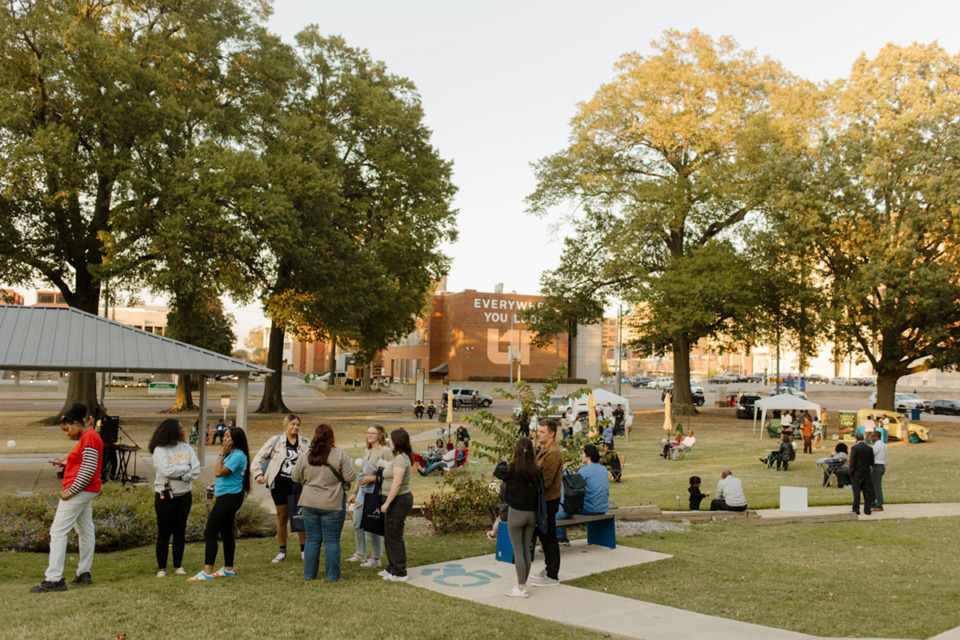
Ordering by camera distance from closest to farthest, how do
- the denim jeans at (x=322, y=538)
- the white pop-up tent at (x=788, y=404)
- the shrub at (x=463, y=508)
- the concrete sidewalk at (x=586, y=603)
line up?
the concrete sidewalk at (x=586, y=603)
the denim jeans at (x=322, y=538)
the shrub at (x=463, y=508)
the white pop-up tent at (x=788, y=404)

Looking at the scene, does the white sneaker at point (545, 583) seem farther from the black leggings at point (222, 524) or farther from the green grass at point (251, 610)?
the black leggings at point (222, 524)

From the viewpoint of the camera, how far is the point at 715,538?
36.9 feet

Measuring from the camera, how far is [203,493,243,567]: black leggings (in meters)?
7.57

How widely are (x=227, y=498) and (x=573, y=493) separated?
4130 millimetres

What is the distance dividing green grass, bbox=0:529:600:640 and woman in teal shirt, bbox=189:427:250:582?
0.71ft

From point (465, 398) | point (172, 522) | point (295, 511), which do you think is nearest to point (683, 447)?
point (295, 511)

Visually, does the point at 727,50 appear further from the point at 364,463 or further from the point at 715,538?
the point at 364,463

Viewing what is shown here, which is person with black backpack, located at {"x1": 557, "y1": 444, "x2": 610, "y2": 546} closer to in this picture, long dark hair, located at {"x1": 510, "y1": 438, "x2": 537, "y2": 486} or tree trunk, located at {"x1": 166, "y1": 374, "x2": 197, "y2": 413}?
long dark hair, located at {"x1": 510, "y1": 438, "x2": 537, "y2": 486}

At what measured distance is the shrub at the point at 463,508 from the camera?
10836 millimetres

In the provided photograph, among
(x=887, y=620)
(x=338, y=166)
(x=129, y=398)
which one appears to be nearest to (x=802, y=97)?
(x=338, y=166)

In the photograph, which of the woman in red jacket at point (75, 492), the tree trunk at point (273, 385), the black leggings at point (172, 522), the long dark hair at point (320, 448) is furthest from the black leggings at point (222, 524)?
the tree trunk at point (273, 385)

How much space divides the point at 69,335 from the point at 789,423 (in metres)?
24.4

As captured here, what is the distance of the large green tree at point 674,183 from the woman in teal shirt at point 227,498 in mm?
31309

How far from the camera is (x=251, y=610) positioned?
6.52 m
